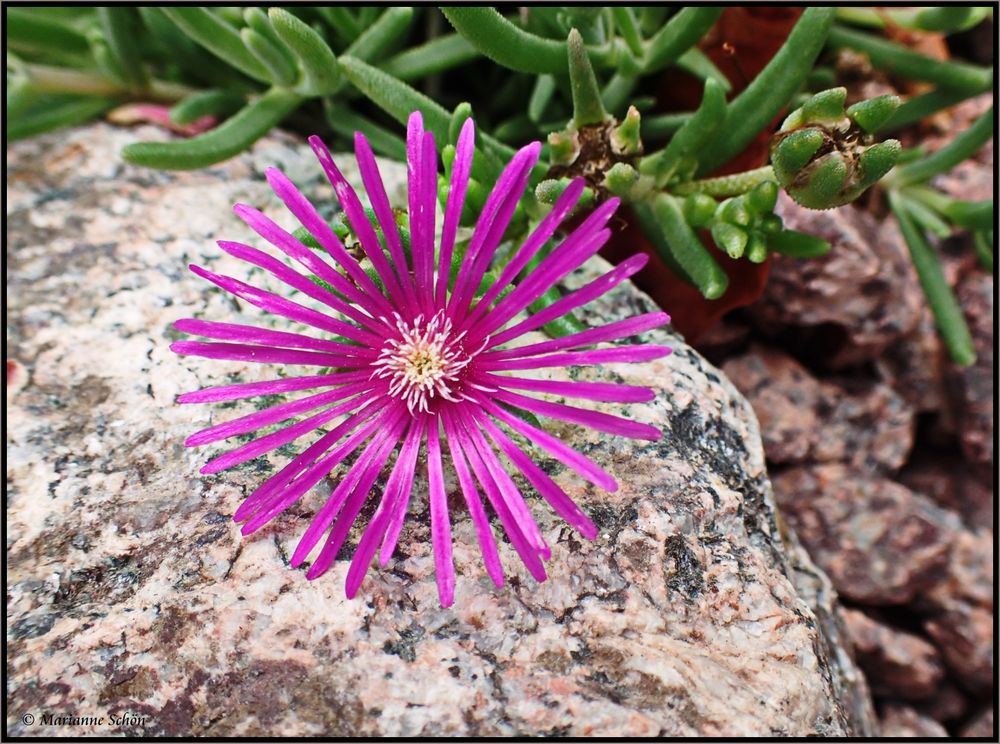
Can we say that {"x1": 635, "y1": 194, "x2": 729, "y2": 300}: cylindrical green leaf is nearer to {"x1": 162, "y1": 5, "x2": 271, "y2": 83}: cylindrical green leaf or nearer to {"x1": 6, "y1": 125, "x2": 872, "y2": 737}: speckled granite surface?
{"x1": 6, "y1": 125, "x2": 872, "y2": 737}: speckled granite surface

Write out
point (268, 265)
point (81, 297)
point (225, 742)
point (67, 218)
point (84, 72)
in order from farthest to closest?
point (84, 72) < point (67, 218) < point (81, 297) < point (268, 265) < point (225, 742)

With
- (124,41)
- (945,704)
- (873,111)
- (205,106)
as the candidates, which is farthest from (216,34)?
(945,704)

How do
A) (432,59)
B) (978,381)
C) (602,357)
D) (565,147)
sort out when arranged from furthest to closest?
(978,381) < (432,59) < (565,147) < (602,357)

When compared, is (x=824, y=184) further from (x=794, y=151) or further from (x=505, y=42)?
(x=505, y=42)

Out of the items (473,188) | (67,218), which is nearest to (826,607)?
(473,188)

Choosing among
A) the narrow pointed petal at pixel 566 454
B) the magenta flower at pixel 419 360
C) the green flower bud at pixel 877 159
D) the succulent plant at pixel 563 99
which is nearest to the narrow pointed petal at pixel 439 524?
the magenta flower at pixel 419 360

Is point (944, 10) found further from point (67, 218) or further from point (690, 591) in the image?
point (67, 218)
